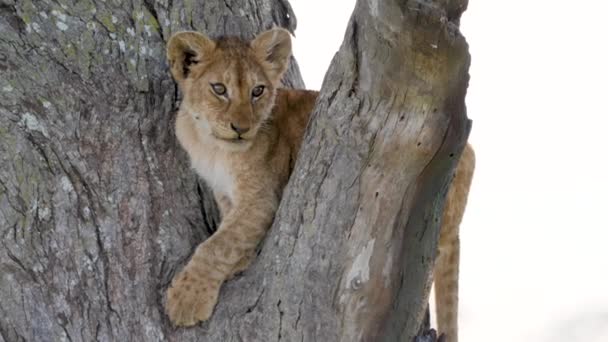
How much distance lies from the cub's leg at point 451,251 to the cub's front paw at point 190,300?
129 cm

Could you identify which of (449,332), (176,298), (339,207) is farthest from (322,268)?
(449,332)

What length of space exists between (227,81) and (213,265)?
0.93 metres

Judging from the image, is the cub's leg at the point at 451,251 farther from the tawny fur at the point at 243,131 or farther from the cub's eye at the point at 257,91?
the cub's eye at the point at 257,91

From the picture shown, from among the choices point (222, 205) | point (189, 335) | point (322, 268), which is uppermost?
point (222, 205)

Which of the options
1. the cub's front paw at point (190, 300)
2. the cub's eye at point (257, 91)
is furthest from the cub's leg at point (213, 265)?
the cub's eye at point (257, 91)

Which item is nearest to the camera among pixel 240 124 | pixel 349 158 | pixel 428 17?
pixel 428 17

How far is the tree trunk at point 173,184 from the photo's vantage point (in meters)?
3.89

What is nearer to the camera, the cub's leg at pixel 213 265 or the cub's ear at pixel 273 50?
the cub's leg at pixel 213 265

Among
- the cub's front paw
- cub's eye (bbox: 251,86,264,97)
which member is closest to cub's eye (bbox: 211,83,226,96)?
cub's eye (bbox: 251,86,264,97)

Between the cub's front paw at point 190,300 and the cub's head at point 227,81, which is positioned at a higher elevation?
the cub's head at point 227,81

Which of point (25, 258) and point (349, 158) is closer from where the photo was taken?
point (349, 158)

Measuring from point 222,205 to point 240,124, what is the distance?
0.54 metres

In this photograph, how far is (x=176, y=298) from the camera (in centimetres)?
462

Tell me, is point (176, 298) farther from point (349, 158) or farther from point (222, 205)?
point (349, 158)
